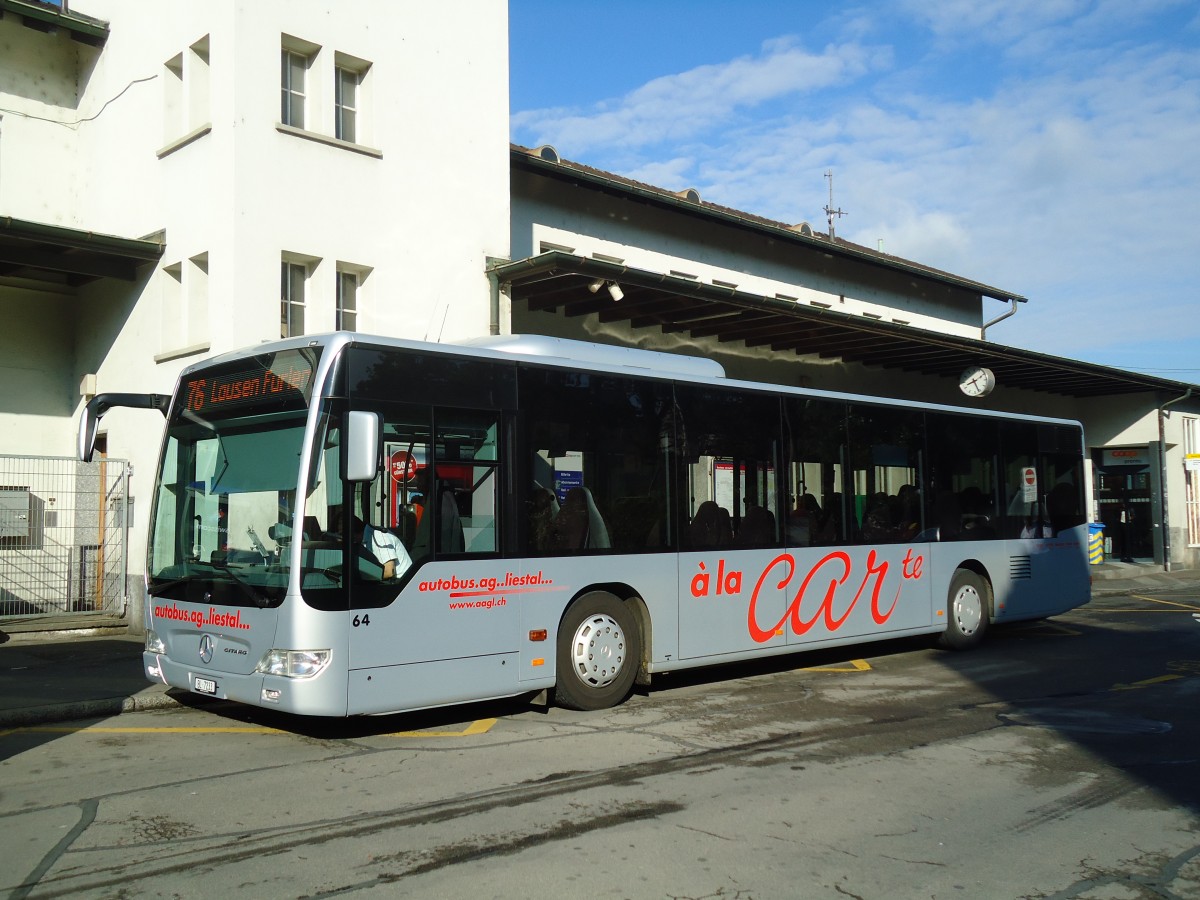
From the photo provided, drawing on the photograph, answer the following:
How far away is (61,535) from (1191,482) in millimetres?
29073

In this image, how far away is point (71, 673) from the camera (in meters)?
11.1

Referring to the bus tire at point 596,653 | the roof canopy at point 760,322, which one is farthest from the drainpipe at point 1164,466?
the bus tire at point 596,653

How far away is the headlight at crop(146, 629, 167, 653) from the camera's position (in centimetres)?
834

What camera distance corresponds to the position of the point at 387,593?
757cm

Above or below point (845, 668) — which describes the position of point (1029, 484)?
above

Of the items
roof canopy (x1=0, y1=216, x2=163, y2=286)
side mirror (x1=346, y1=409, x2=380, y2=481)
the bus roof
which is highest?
roof canopy (x1=0, y1=216, x2=163, y2=286)

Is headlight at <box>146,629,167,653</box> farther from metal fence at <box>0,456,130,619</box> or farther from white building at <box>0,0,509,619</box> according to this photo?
metal fence at <box>0,456,130,619</box>

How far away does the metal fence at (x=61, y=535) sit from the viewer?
14.5 meters

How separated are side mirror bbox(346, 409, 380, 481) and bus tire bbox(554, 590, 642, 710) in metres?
2.46

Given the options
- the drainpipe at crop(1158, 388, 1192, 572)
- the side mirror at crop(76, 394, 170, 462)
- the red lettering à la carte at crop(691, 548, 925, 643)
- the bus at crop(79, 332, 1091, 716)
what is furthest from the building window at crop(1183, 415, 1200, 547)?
the side mirror at crop(76, 394, 170, 462)

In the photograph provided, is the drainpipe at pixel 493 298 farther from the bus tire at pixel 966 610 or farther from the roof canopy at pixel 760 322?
the bus tire at pixel 966 610

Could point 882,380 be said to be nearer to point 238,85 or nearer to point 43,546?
point 238,85

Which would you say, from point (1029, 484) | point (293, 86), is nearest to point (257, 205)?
point (293, 86)

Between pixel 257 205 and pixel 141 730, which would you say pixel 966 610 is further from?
pixel 257 205
